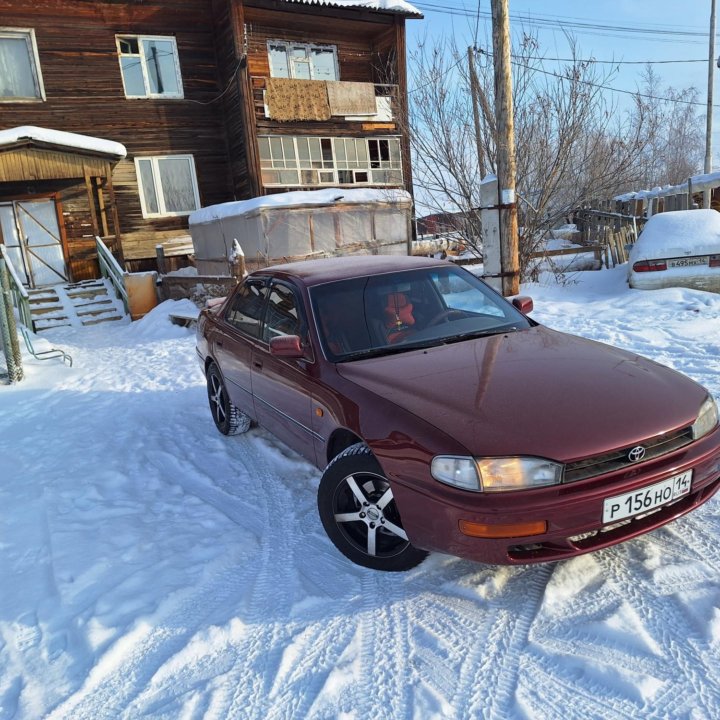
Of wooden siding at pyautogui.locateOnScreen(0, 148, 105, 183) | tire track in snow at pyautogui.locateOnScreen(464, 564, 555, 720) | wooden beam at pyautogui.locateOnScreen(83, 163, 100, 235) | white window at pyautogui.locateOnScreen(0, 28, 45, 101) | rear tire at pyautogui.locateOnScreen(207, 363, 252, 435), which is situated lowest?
tire track in snow at pyautogui.locateOnScreen(464, 564, 555, 720)

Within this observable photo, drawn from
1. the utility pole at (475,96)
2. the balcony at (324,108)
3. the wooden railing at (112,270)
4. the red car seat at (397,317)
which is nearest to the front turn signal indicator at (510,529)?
the red car seat at (397,317)

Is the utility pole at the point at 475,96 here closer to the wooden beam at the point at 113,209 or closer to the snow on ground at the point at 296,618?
the snow on ground at the point at 296,618

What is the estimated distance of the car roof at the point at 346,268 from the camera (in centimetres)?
395

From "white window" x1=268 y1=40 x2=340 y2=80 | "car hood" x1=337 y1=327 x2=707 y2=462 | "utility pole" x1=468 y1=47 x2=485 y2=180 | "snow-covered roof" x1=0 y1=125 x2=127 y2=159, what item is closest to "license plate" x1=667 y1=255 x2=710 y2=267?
"utility pole" x1=468 y1=47 x2=485 y2=180

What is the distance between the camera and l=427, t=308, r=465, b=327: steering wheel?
3.78 metres

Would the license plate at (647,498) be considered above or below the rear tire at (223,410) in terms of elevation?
above

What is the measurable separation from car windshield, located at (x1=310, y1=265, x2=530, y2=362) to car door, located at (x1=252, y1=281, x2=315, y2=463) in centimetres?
19

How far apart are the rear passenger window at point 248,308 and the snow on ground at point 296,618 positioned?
3.57ft

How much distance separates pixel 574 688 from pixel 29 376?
8149mm

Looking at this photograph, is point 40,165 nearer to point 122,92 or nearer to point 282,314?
point 122,92

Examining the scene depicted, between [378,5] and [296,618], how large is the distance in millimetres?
21188

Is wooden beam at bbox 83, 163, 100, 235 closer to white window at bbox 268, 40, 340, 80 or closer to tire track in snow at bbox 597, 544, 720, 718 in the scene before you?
white window at bbox 268, 40, 340, 80

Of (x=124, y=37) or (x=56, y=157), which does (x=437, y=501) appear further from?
(x=124, y=37)

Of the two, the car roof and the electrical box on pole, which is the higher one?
the electrical box on pole
